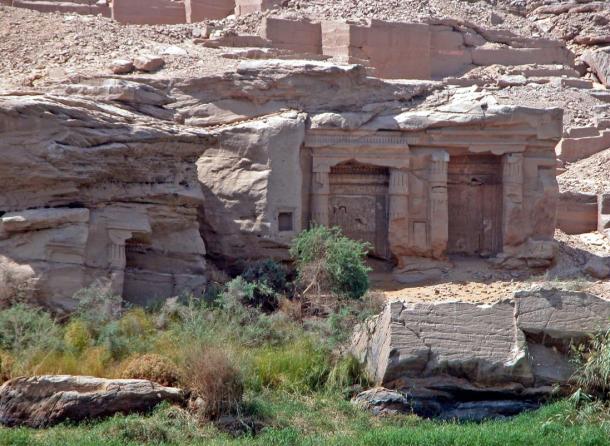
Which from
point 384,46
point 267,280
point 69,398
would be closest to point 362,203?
point 267,280

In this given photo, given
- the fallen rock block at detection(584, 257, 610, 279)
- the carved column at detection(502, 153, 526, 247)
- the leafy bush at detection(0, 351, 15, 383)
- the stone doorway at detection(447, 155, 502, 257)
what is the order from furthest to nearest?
the stone doorway at detection(447, 155, 502, 257) < the fallen rock block at detection(584, 257, 610, 279) < the carved column at detection(502, 153, 526, 247) < the leafy bush at detection(0, 351, 15, 383)

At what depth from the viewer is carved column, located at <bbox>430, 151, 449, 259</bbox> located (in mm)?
21203

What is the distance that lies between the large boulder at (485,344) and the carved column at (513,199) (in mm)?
6504

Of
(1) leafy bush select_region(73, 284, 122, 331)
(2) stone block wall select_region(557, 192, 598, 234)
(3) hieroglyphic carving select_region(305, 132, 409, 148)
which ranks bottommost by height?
(1) leafy bush select_region(73, 284, 122, 331)

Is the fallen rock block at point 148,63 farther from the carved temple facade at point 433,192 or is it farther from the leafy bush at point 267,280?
the leafy bush at point 267,280

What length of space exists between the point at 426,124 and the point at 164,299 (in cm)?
576

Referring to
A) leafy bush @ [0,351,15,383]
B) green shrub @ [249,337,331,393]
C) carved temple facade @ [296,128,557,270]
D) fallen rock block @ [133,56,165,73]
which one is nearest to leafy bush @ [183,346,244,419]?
green shrub @ [249,337,331,393]

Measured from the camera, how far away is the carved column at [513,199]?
21500mm

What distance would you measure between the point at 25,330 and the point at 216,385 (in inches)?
111

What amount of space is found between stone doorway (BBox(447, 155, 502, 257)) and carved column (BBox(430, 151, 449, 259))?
792mm

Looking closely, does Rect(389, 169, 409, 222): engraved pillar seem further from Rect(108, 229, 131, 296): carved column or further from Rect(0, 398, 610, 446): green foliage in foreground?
Rect(0, 398, 610, 446): green foliage in foreground

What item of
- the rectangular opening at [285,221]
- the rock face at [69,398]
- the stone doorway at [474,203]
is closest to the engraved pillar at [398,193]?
the stone doorway at [474,203]

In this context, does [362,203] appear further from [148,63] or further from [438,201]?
[148,63]

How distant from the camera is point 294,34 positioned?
27.7 meters
